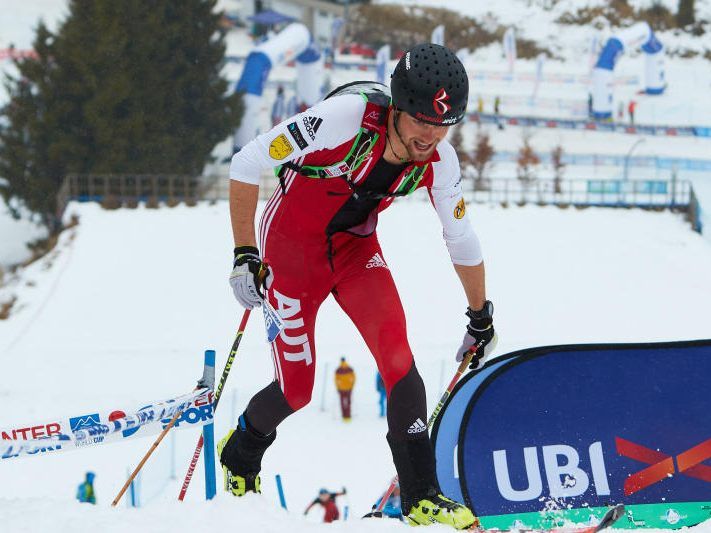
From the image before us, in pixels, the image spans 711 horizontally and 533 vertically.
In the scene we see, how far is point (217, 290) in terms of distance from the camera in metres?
20.5

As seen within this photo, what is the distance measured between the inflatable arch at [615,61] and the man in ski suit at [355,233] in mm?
35145

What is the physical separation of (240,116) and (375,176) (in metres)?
26.9

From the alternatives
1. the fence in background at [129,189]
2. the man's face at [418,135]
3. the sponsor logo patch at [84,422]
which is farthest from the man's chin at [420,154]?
the fence in background at [129,189]

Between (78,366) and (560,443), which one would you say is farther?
(78,366)

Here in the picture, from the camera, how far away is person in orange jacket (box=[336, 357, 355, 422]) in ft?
47.8

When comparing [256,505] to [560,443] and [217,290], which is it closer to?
[560,443]

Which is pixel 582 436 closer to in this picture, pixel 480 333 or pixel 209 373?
pixel 480 333

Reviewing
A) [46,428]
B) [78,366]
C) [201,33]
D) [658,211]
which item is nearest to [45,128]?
[201,33]

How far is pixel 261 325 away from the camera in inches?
762

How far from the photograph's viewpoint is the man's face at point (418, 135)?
404cm

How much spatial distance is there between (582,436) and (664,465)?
1.32 feet

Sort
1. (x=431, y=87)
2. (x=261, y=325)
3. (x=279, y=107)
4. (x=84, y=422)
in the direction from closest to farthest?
(x=431, y=87) → (x=84, y=422) → (x=261, y=325) → (x=279, y=107)

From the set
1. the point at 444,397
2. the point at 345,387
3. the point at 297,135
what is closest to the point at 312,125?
the point at 297,135

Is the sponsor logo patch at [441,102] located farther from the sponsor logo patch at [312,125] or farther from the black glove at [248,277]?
the black glove at [248,277]
